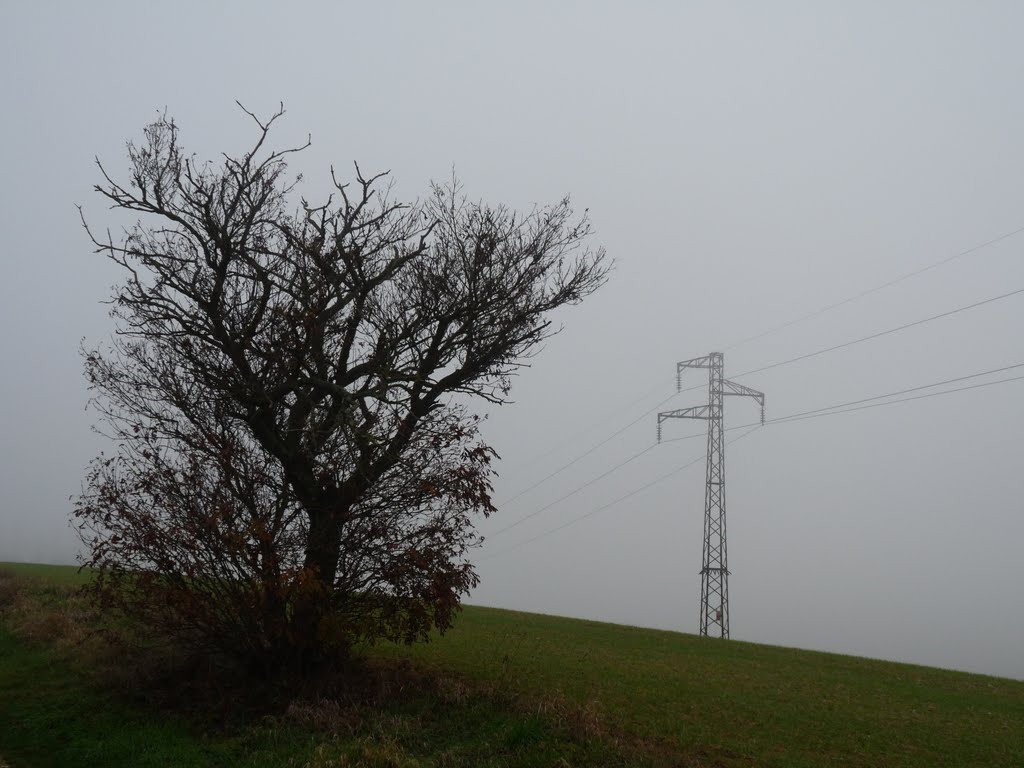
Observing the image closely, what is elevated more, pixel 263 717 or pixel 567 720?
pixel 567 720

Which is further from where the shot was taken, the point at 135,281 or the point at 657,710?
the point at 135,281

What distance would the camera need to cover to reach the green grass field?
33.5ft

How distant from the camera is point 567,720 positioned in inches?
416

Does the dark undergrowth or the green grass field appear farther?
the green grass field

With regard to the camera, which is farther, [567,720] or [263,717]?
[263,717]

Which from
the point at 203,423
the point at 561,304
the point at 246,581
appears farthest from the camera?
the point at 561,304

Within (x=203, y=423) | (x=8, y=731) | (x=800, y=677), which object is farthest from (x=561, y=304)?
(x=8, y=731)

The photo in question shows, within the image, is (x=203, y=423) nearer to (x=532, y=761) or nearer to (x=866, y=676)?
(x=532, y=761)

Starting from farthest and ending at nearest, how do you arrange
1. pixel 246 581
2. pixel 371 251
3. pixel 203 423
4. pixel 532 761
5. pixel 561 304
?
pixel 561 304 → pixel 371 251 → pixel 203 423 → pixel 246 581 → pixel 532 761

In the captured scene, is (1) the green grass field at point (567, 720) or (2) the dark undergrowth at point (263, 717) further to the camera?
(1) the green grass field at point (567, 720)

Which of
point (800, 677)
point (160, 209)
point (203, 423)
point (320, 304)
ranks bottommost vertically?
point (800, 677)

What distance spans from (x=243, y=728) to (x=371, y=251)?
789cm

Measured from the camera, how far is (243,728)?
11562 millimetres

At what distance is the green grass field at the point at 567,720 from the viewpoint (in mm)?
10211
